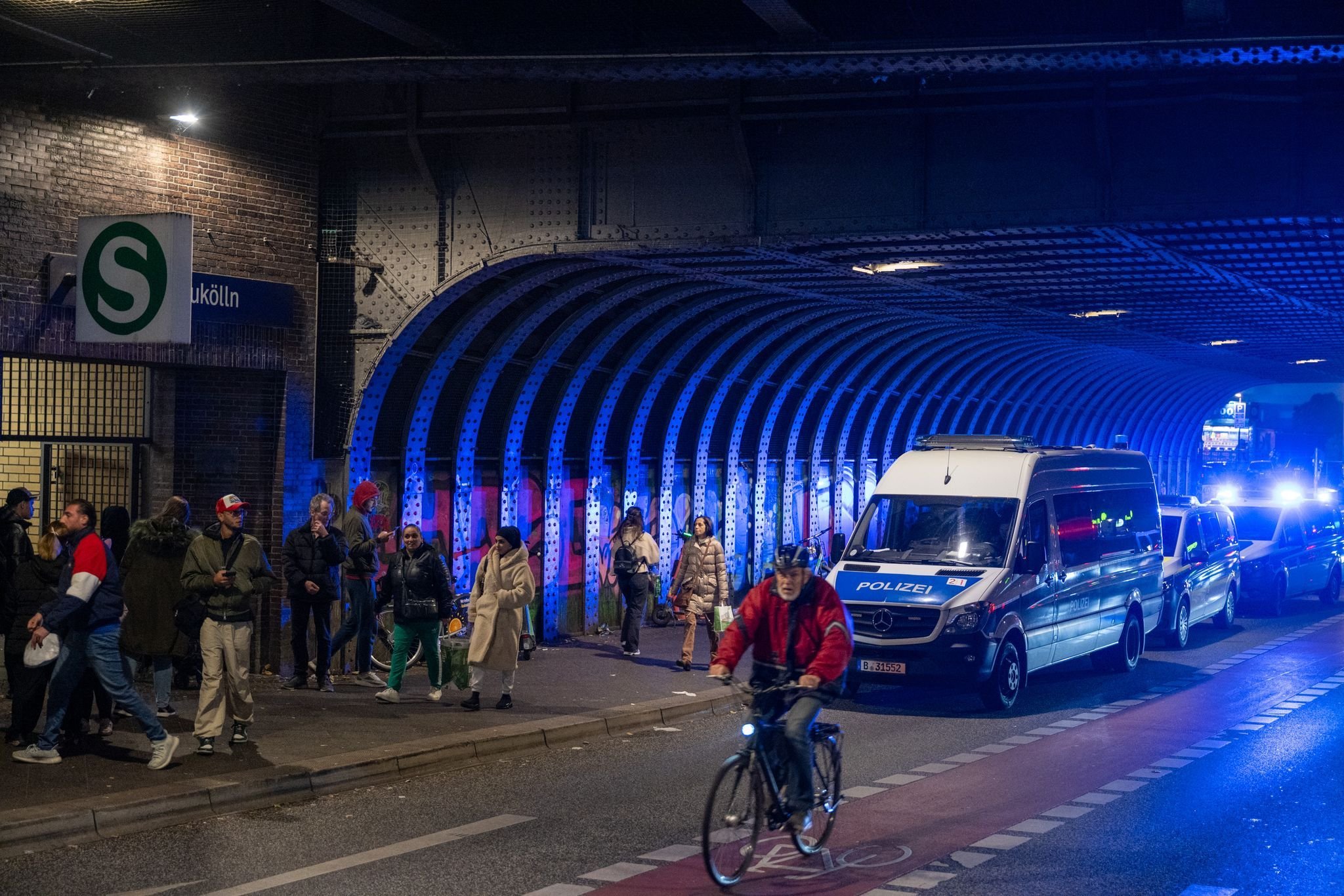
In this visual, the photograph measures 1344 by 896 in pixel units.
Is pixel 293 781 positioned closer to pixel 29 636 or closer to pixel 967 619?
pixel 29 636

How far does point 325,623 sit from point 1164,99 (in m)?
8.74

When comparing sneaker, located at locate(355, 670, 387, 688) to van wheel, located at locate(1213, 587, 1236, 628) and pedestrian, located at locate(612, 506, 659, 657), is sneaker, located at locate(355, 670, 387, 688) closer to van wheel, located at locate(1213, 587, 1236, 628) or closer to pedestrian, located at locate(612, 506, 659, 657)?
pedestrian, located at locate(612, 506, 659, 657)

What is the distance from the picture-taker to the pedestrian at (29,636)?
1060cm

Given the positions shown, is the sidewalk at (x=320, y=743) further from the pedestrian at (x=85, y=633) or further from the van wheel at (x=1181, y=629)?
the van wheel at (x=1181, y=629)

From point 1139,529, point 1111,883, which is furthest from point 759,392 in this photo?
point 1111,883

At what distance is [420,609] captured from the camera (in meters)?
13.6

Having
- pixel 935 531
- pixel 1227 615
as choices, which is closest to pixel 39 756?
pixel 935 531

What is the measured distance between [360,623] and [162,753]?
4658 mm

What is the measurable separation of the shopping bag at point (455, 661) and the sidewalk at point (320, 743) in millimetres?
190

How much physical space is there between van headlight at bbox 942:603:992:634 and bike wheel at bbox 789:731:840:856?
576cm

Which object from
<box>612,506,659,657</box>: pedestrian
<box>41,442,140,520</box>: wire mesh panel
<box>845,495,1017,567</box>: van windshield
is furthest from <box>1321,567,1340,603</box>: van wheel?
<box>41,442,140,520</box>: wire mesh panel

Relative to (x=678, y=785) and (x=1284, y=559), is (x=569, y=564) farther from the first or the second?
(x=1284, y=559)

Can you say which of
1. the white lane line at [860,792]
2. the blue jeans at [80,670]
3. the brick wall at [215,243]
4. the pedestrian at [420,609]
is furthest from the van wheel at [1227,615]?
the blue jeans at [80,670]

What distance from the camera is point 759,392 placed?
2411cm
